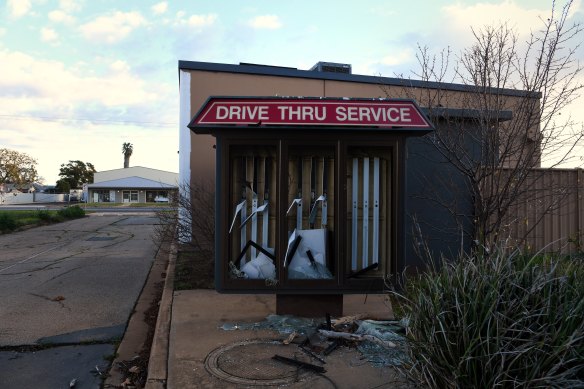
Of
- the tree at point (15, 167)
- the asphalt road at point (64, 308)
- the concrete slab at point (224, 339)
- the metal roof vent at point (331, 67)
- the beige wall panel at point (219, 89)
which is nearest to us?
the concrete slab at point (224, 339)

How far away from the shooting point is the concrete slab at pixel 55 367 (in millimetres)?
4703

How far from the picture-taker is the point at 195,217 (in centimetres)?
900

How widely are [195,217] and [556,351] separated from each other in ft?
22.9

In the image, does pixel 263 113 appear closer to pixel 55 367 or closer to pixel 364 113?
pixel 364 113

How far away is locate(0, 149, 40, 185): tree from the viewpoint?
82.8m

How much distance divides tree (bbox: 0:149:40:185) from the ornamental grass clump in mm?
93661

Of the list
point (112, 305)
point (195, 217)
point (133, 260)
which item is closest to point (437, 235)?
point (195, 217)

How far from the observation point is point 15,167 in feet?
275

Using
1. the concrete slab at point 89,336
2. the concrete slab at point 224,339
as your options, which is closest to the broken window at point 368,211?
the concrete slab at point 224,339

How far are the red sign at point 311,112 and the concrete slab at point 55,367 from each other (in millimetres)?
2966

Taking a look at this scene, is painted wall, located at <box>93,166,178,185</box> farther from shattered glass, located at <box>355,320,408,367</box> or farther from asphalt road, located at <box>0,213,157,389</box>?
shattered glass, located at <box>355,320,408,367</box>

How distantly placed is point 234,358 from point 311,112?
287 cm

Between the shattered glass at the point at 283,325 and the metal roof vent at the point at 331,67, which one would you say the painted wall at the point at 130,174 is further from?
the shattered glass at the point at 283,325

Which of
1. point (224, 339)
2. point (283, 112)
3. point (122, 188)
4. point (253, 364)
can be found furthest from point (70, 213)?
→ point (122, 188)
